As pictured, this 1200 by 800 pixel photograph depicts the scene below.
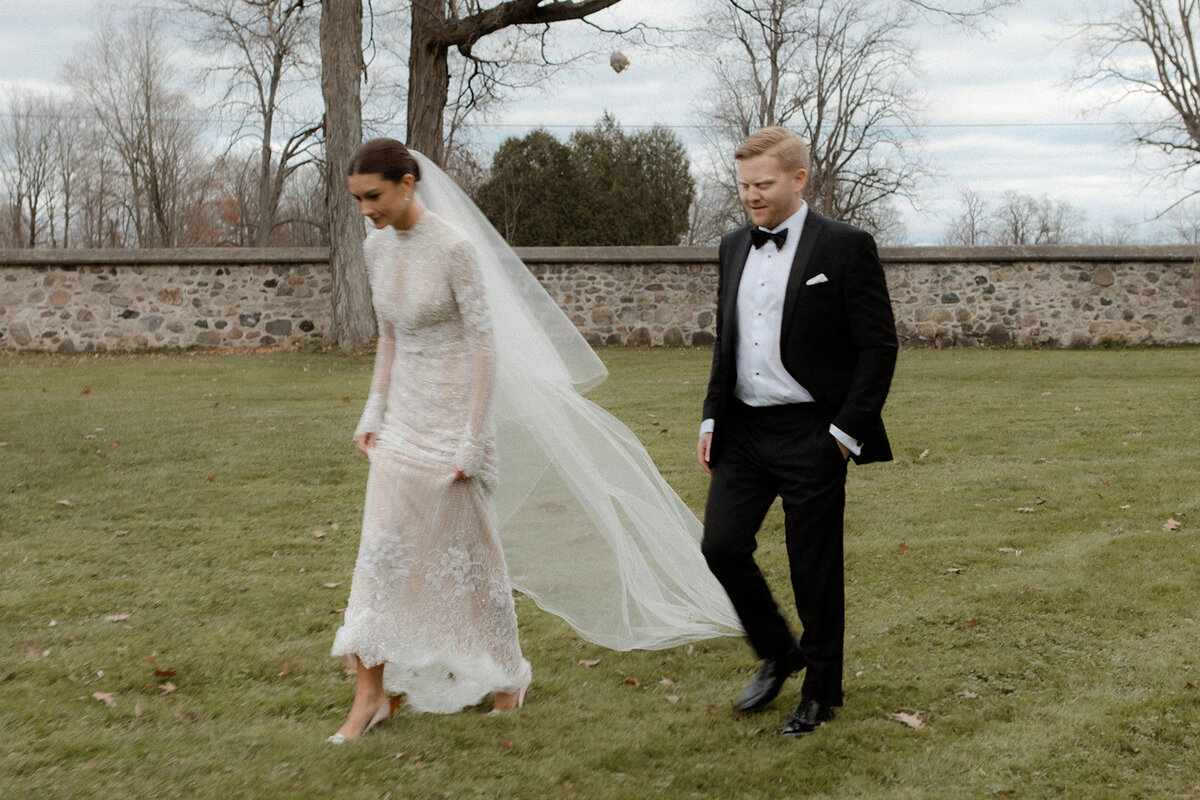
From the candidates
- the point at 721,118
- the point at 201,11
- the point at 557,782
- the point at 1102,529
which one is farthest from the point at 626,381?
the point at 721,118

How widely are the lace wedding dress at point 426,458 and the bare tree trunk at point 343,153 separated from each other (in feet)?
45.6

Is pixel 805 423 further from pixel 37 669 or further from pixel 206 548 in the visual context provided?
pixel 206 548

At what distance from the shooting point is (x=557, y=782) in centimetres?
336

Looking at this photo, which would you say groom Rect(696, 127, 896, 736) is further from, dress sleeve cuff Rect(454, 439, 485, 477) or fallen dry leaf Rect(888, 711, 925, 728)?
dress sleeve cuff Rect(454, 439, 485, 477)

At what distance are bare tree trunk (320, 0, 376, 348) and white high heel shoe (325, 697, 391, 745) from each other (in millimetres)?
14162

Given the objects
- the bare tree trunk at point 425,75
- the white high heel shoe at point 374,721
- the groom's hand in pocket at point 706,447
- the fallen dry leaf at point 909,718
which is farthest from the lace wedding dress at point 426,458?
the bare tree trunk at point 425,75

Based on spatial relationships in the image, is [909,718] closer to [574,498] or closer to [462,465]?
[574,498]

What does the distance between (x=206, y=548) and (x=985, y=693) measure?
4477 mm

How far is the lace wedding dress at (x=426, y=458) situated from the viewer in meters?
3.63

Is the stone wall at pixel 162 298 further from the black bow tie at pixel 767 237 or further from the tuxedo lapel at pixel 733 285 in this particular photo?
the black bow tie at pixel 767 237

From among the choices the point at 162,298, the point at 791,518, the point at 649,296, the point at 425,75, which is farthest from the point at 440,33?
the point at 791,518

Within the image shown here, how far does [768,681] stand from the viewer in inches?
155

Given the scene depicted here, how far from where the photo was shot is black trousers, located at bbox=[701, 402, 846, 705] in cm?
359

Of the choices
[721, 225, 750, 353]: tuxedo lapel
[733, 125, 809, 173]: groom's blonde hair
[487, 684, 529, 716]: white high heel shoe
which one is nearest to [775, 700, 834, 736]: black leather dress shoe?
[487, 684, 529, 716]: white high heel shoe
